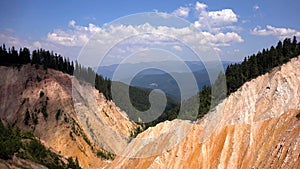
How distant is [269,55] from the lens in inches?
2137

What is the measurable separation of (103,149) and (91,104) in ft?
53.4

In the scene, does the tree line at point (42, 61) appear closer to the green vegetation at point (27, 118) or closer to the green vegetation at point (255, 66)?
the green vegetation at point (27, 118)

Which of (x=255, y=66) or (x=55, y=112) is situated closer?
(x=255, y=66)

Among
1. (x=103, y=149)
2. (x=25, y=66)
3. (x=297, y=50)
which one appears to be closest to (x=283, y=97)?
(x=297, y=50)

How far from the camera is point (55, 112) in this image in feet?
275

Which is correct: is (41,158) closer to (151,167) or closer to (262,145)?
(151,167)

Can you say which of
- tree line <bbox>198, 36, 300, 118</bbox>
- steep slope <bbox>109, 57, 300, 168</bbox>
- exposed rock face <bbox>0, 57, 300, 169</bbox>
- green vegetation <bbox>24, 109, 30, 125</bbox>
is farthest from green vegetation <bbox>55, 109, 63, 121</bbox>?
tree line <bbox>198, 36, 300, 118</bbox>

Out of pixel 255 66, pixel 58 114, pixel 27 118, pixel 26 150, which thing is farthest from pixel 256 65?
pixel 27 118

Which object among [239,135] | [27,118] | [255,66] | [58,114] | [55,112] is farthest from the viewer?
[55,112]

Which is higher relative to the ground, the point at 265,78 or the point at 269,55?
the point at 269,55

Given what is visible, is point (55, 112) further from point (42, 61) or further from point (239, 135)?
point (239, 135)

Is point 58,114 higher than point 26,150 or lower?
higher

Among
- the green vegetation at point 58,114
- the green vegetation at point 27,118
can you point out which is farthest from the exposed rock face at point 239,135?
the green vegetation at point 27,118

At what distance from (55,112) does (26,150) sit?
29.6m
